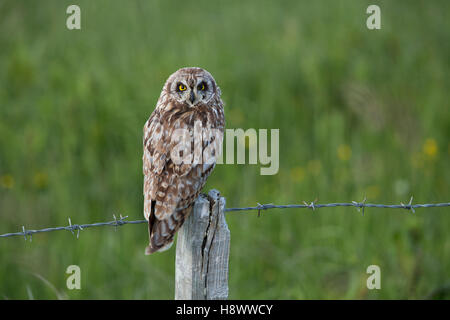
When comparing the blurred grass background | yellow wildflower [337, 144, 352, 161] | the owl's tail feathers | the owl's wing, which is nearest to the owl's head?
the owl's wing

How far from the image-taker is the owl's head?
13.3 feet

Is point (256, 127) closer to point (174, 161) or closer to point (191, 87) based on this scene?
point (191, 87)

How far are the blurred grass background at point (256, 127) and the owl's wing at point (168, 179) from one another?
3.19 ft

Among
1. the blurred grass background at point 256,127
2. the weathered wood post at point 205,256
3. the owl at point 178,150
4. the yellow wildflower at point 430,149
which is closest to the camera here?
the weathered wood post at point 205,256

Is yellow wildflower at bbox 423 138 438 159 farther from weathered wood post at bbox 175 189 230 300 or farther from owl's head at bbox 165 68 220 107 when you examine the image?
weathered wood post at bbox 175 189 230 300

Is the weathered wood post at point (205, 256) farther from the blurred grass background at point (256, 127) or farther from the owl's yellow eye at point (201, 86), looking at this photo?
the owl's yellow eye at point (201, 86)

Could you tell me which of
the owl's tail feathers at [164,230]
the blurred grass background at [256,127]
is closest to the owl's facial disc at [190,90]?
the owl's tail feathers at [164,230]

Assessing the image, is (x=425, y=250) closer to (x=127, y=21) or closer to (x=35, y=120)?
(x=35, y=120)

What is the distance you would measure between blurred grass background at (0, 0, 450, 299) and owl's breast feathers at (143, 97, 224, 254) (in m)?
0.99

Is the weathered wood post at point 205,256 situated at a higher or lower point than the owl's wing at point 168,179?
lower

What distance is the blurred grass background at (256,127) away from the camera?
A: 5258 millimetres

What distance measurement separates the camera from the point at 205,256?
2863 mm
